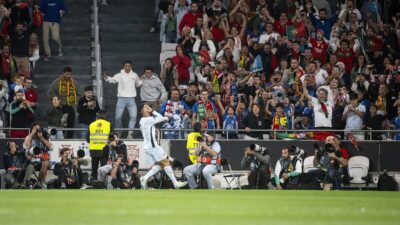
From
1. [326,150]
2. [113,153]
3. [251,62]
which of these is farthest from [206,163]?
[251,62]

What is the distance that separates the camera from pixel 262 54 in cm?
3216

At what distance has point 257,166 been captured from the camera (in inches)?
1131

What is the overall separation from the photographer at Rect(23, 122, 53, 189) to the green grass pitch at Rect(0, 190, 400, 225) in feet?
17.3

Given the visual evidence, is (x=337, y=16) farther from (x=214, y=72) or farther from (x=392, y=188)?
(x=392, y=188)

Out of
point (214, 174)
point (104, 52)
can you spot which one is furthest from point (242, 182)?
point (104, 52)

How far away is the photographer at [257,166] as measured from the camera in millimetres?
28672

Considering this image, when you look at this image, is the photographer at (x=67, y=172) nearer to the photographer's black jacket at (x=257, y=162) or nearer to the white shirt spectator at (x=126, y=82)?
the white shirt spectator at (x=126, y=82)

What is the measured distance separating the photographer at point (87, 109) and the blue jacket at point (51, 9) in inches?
149

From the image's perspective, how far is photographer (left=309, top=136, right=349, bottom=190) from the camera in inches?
1120

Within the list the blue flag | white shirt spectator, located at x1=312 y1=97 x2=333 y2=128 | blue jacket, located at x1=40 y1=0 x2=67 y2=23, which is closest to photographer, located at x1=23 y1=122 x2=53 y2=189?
blue jacket, located at x1=40 y1=0 x2=67 y2=23

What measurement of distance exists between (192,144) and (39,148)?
11.8ft

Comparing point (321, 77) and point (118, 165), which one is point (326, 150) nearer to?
point (321, 77)

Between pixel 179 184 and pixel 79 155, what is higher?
pixel 79 155

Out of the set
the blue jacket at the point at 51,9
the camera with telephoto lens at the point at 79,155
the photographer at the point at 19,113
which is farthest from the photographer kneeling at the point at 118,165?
the blue jacket at the point at 51,9
